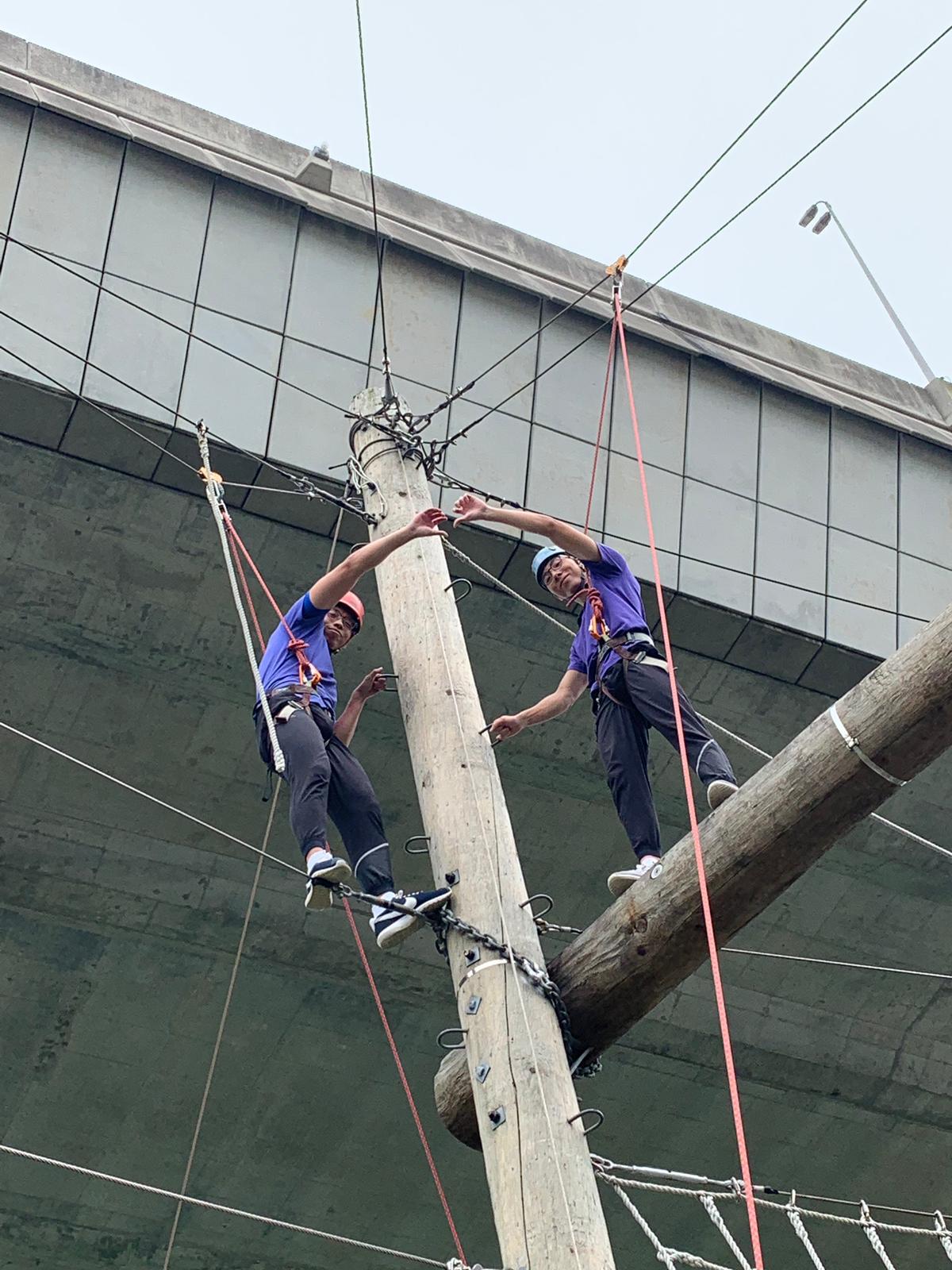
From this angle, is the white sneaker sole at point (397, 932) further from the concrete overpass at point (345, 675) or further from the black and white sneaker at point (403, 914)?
the concrete overpass at point (345, 675)

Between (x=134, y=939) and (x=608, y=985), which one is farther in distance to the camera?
(x=134, y=939)

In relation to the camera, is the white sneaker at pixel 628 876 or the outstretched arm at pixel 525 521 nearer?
the white sneaker at pixel 628 876

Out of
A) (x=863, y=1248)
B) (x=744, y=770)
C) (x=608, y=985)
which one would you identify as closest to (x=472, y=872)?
(x=608, y=985)

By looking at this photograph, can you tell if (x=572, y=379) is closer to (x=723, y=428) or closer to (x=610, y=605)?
(x=723, y=428)

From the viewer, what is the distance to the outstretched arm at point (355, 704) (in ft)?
25.8

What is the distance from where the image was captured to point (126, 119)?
12.5 metres

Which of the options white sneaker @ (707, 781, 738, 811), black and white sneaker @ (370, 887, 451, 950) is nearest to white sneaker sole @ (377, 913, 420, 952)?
black and white sneaker @ (370, 887, 451, 950)

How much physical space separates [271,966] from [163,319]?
5.82 m

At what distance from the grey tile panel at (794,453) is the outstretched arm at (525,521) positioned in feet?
21.8

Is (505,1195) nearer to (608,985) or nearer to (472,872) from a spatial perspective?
(608,985)

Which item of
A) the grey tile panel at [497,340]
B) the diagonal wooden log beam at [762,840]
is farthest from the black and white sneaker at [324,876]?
the grey tile panel at [497,340]

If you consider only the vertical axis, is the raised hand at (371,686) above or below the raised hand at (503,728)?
above

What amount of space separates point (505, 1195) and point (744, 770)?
9.15 metres

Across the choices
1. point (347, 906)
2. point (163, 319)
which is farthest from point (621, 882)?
point (163, 319)
